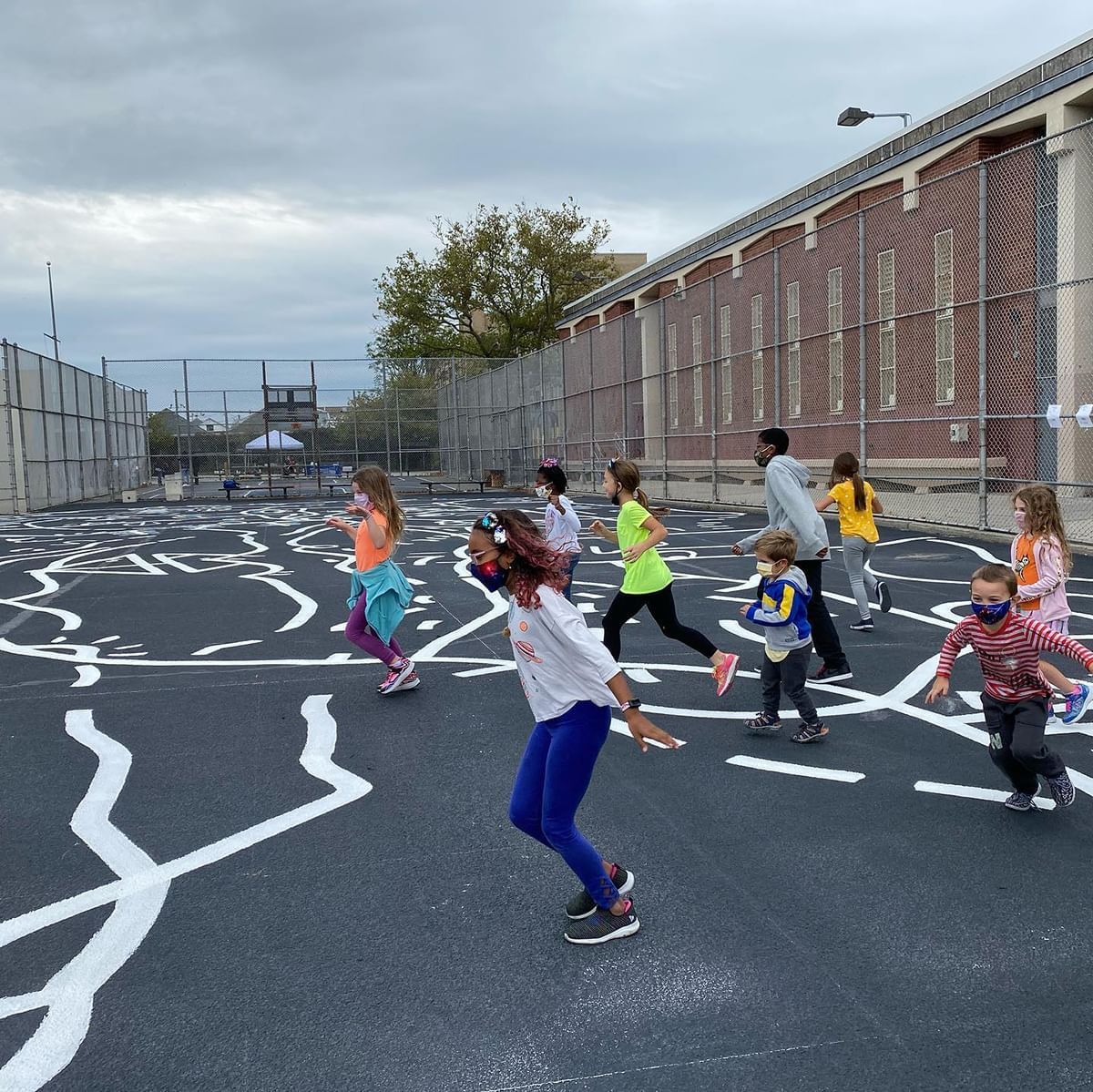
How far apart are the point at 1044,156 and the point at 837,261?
20.8 ft

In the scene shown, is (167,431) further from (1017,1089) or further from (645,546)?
(1017,1089)

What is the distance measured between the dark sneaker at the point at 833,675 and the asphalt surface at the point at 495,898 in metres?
0.18

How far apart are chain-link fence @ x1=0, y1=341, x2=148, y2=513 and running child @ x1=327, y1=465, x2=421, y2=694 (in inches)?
1050

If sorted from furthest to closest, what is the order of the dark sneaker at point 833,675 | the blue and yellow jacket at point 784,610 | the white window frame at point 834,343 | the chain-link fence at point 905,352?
the white window frame at point 834,343, the chain-link fence at point 905,352, the dark sneaker at point 833,675, the blue and yellow jacket at point 784,610

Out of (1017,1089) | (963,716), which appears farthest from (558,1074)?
(963,716)

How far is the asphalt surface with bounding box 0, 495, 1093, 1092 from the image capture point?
3242 millimetres

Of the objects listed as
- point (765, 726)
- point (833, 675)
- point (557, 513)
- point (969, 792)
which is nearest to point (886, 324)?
point (557, 513)

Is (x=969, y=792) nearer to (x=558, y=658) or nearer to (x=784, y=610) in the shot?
(x=784, y=610)

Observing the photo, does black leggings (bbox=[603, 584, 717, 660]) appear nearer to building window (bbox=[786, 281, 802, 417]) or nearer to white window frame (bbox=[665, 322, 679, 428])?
building window (bbox=[786, 281, 802, 417])

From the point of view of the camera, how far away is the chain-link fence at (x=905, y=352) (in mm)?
16641

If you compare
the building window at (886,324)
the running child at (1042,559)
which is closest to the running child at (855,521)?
the running child at (1042,559)

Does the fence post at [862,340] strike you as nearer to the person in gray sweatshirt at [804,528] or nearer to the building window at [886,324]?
the building window at [886,324]

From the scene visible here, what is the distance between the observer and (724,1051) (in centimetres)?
322

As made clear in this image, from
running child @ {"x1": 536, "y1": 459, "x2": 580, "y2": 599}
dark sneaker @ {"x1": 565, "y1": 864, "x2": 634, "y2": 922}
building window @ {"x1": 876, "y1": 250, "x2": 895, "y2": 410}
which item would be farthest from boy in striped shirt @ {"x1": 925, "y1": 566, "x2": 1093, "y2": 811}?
building window @ {"x1": 876, "y1": 250, "x2": 895, "y2": 410}
